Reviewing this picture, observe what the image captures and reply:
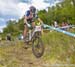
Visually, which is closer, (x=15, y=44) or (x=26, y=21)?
(x=26, y=21)

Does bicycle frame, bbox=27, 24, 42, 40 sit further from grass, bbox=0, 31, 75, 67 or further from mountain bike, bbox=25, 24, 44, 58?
grass, bbox=0, 31, 75, 67

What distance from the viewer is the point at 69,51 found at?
15.5 meters

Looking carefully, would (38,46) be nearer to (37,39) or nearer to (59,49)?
(37,39)

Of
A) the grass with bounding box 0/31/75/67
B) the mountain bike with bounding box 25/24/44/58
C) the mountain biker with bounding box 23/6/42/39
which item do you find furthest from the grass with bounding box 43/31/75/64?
the mountain biker with bounding box 23/6/42/39

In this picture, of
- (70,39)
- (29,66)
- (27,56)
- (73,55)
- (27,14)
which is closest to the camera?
(27,14)

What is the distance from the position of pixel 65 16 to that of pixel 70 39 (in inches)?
1534

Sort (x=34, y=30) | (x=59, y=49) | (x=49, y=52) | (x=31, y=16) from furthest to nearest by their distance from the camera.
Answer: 1. (x=59, y=49)
2. (x=49, y=52)
3. (x=31, y=16)
4. (x=34, y=30)

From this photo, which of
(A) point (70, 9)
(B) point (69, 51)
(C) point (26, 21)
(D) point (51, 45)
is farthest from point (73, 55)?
(A) point (70, 9)

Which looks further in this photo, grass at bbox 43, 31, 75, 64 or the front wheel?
grass at bbox 43, 31, 75, 64

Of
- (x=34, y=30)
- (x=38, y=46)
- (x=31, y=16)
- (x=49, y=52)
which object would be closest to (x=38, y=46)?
(x=38, y=46)

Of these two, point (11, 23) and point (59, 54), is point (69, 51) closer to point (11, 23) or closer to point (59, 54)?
point (59, 54)

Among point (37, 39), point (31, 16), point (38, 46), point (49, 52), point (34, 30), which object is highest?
point (31, 16)

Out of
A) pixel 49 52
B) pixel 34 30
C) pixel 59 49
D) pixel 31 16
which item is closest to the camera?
pixel 34 30

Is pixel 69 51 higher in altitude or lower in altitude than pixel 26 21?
lower
